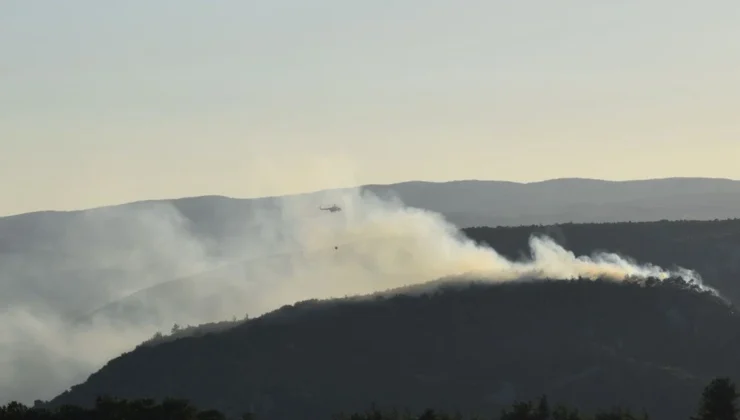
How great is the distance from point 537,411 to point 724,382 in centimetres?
2746

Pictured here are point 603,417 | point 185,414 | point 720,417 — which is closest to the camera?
point 720,417

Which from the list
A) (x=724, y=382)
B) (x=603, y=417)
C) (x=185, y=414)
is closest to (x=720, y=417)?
(x=724, y=382)

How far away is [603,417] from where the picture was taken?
186 metres

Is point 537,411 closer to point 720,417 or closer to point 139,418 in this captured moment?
point 720,417

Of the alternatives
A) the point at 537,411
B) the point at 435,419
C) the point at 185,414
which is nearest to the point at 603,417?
the point at 537,411

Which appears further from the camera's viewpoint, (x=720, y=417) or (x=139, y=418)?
(x=139, y=418)

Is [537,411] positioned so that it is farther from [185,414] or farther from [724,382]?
[185,414]

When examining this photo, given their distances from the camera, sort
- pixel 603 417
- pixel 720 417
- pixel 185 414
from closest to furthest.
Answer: pixel 720 417, pixel 603 417, pixel 185 414

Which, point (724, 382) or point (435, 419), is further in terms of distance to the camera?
point (435, 419)

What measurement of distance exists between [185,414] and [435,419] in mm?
28721

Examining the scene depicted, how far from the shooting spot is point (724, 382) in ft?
552

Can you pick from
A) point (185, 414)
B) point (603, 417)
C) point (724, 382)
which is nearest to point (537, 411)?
point (603, 417)

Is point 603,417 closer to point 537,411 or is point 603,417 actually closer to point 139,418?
point 537,411

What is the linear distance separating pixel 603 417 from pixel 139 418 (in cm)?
5343
